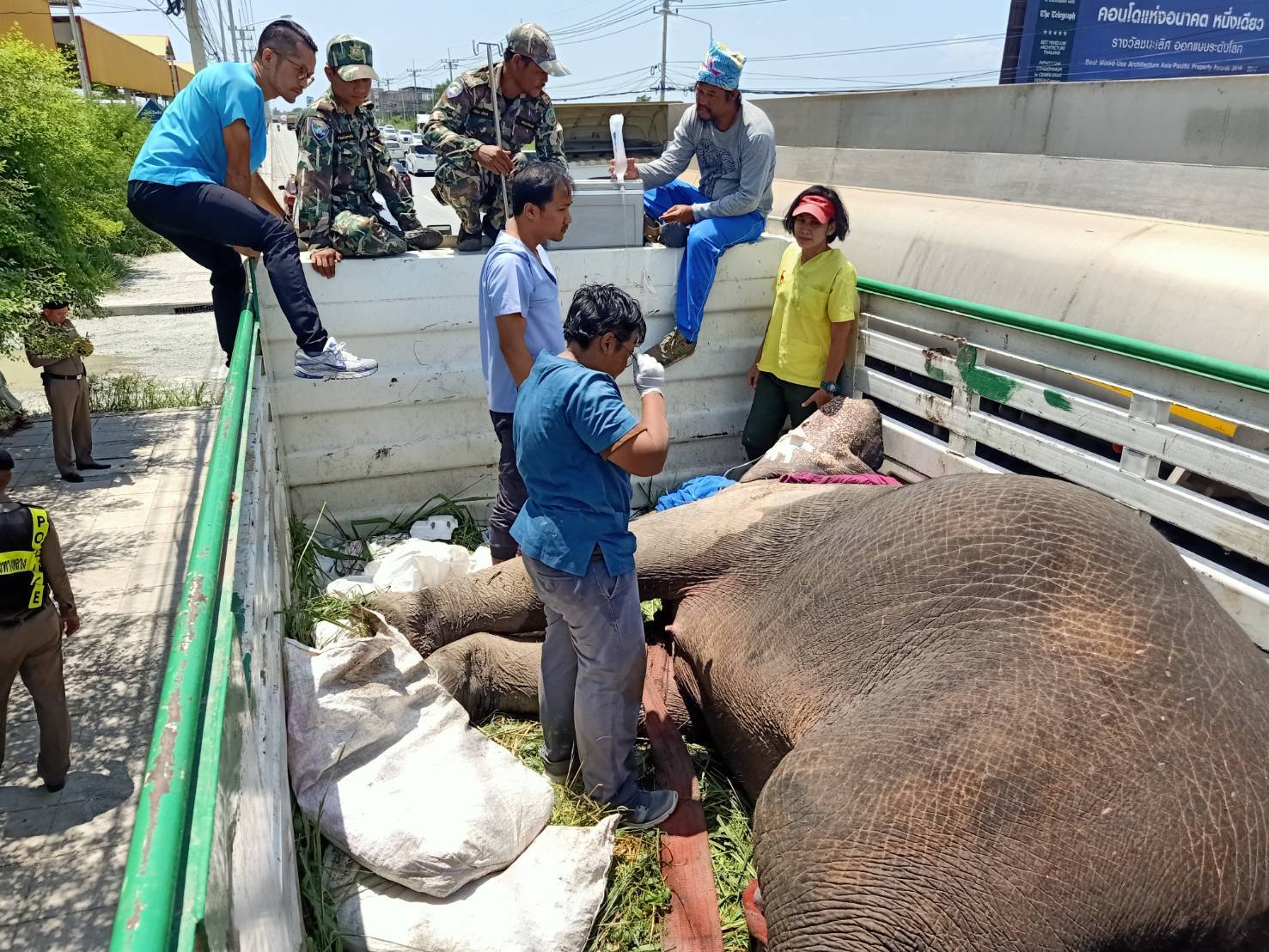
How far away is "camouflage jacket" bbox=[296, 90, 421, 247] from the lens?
14.5 feet

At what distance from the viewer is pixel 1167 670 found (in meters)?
2.14

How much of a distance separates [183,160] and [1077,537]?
3.75m

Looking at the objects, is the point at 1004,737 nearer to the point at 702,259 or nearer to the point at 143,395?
the point at 702,259

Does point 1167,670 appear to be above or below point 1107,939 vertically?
above

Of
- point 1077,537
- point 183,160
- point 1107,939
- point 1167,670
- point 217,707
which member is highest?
point 183,160

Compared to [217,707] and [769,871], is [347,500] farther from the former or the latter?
[217,707]

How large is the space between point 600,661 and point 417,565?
1550 mm

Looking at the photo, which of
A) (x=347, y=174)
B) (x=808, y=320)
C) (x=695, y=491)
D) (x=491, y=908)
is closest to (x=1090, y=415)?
(x=808, y=320)

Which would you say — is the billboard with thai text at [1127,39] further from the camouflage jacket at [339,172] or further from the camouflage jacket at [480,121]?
the camouflage jacket at [339,172]

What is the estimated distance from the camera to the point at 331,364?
155 inches

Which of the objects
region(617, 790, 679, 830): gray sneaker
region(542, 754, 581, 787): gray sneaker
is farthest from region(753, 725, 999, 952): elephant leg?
region(542, 754, 581, 787): gray sneaker

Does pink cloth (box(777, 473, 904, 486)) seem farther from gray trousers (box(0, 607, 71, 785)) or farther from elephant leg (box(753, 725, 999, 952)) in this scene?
gray trousers (box(0, 607, 71, 785))

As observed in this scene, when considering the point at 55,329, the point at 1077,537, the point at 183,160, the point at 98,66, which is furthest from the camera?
the point at 98,66

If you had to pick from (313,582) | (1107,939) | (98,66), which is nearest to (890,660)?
(1107,939)
